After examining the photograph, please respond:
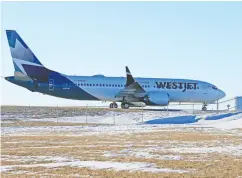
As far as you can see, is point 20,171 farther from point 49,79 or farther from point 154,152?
point 49,79

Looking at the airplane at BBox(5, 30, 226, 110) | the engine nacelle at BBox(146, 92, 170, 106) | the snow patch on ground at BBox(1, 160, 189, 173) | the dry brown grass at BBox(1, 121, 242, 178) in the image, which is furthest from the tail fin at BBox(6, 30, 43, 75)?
the snow patch on ground at BBox(1, 160, 189, 173)

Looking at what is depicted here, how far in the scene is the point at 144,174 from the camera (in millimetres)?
11945

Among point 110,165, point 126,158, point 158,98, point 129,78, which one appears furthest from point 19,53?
point 110,165

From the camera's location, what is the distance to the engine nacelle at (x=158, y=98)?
177 ft

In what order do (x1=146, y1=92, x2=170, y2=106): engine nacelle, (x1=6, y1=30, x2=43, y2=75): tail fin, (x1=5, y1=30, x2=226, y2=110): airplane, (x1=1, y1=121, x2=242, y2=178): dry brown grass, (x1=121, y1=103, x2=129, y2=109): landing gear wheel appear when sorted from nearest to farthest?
(x1=1, y1=121, x2=242, y2=178): dry brown grass, (x1=5, y1=30, x2=226, y2=110): airplane, (x1=6, y1=30, x2=43, y2=75): tail fin, (x1=146, y1=92, x2=170, y2=106): engine nacelle, (x1=121, y1=103, x2=129, y2=109): landing gear wheel

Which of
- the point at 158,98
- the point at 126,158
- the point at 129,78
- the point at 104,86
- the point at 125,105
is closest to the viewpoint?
the point at 126,158

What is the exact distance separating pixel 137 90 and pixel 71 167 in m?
40.7

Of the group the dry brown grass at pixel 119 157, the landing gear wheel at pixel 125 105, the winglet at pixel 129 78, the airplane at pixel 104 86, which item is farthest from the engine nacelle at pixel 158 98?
the dry brown grass at pixel 119 157

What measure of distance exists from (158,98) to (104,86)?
5.70 metres

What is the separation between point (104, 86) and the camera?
53625mm

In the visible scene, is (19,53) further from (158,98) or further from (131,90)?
(158,98)

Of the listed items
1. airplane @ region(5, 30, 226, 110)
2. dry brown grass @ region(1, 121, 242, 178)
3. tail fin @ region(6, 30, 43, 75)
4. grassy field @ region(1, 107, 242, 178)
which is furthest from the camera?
tail fin @ region(6, 30, 43, 75)

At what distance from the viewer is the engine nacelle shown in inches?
2119

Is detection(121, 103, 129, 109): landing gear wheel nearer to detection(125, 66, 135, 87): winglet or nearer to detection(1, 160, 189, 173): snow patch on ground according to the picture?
detection(125, 66, 135, 87): winglet
